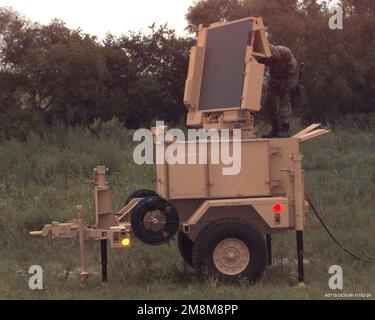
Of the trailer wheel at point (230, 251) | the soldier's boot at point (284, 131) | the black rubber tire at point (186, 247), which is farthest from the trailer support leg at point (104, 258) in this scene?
the soldier's boot at point (284, 131)

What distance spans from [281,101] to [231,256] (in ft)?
7.08

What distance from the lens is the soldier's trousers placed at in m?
8.73

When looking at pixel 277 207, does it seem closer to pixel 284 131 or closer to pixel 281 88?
pixel 284 131

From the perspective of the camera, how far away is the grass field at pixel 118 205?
25.9ft

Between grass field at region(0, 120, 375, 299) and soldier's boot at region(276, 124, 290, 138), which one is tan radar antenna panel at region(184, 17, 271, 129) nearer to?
soldier's boot at region(276, 124, 290, 138)

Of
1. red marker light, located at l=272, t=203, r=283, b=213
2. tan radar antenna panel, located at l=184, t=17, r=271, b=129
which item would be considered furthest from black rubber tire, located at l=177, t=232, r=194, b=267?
red marker light, located at l=272, t=203, r=283, b=213

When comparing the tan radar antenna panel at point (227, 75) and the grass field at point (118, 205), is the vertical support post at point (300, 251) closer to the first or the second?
the grass field at point (118, 205)

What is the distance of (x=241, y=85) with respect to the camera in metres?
8.12

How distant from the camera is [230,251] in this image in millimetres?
7820

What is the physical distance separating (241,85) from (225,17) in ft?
69.7

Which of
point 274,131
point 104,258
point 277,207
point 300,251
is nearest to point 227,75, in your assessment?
point 274,131

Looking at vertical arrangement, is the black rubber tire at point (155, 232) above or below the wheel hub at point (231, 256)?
above

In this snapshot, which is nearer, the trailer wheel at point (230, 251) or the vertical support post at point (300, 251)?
the trailer wheel at point (230, 251)
